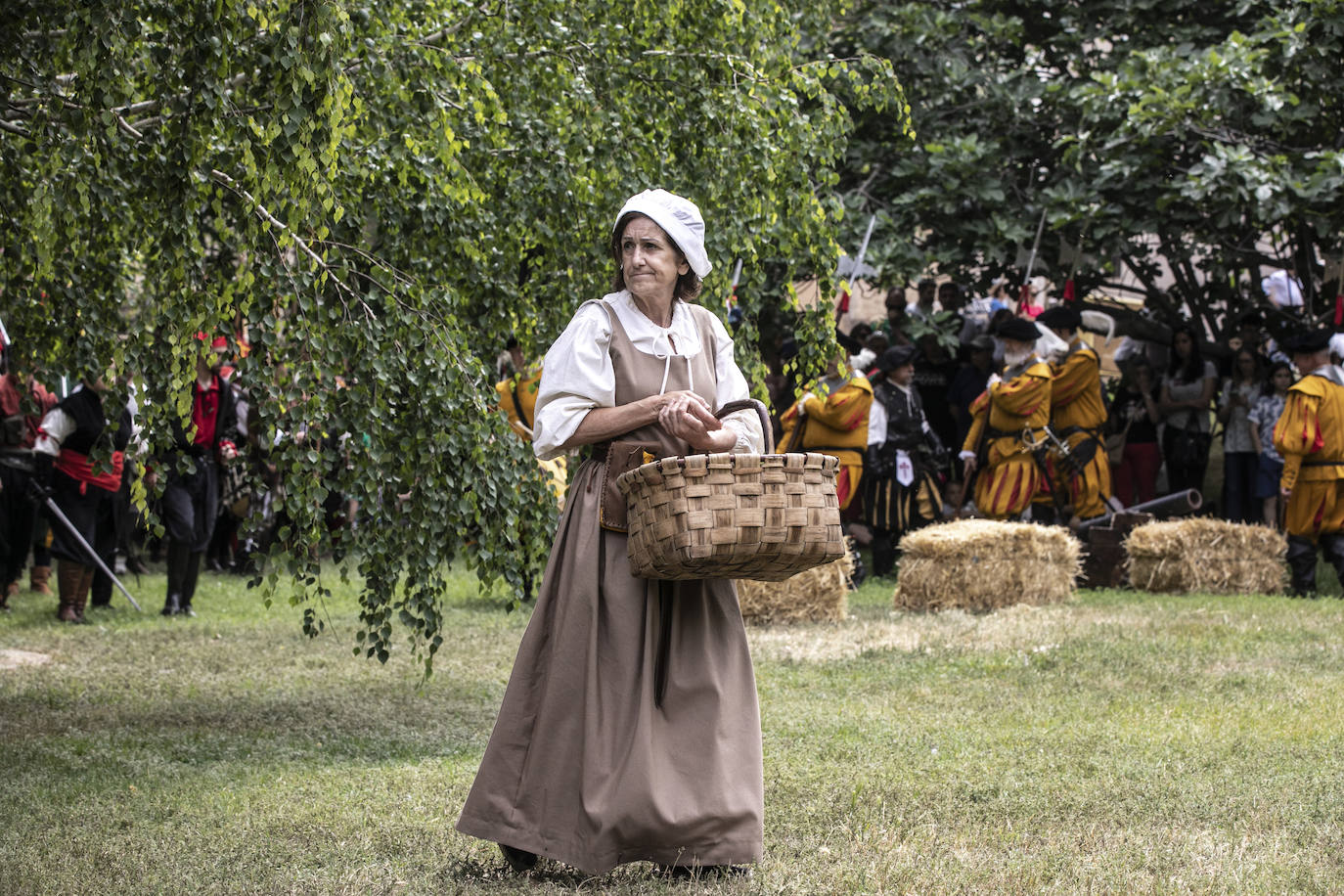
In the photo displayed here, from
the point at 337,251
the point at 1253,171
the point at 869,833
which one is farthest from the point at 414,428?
the point at 1253,171

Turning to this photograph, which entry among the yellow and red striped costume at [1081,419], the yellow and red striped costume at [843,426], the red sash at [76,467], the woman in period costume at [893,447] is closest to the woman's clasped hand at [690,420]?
the red sash at [76,467]

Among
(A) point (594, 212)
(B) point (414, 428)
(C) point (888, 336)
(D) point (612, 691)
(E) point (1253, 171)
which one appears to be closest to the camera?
(D) point (612, 691)

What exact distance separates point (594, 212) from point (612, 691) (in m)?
3.18

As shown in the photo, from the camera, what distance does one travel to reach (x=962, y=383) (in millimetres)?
15094

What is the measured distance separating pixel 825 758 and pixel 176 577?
21.4 ft

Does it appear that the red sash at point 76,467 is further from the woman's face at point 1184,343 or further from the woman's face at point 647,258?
the woman's face at point 1184,343

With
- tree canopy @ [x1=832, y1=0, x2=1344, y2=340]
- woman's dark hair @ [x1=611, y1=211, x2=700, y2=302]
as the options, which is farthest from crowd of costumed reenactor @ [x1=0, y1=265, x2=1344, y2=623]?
woman's dark hair @ [x1=611, y1=211, x2=700, y2=302]

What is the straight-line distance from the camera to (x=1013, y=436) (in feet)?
42.7

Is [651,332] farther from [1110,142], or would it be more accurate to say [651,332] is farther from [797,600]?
[1110,142]

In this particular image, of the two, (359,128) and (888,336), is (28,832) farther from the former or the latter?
(888,336)

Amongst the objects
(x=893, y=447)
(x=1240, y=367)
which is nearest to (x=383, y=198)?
(x=893, y=447)

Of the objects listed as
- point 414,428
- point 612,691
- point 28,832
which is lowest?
point 28,832

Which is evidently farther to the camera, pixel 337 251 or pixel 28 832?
pixel 337 251

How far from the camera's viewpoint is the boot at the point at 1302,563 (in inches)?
457
